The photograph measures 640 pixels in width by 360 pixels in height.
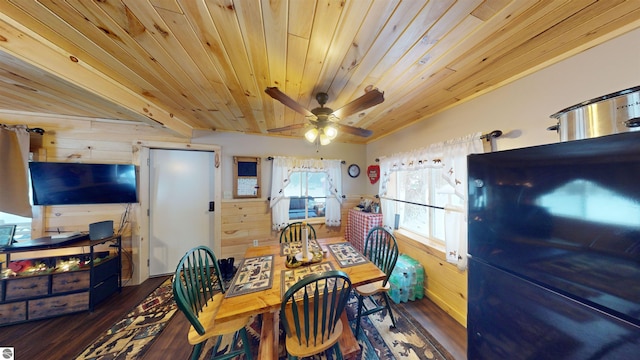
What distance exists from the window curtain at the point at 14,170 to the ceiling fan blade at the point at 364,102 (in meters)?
3.43

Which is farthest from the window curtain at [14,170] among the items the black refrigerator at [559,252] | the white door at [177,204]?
the black refrigerator at [559,252]

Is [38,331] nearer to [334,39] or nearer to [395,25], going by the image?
[334,39]

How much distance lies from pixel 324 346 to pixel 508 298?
40.6 inches

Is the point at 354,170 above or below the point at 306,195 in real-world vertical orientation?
above

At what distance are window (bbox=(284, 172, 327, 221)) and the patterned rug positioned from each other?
1625 millimetres

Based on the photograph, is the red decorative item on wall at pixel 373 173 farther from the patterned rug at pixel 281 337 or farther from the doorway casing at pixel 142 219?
the doorway casing at pixel 142 219

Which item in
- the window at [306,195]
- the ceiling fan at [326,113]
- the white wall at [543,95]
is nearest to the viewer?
the white wall at [543,95]

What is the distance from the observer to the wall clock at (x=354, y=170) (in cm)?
352

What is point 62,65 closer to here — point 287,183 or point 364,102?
point 364,102

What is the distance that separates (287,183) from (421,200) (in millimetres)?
2040

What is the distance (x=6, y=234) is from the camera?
191 cm

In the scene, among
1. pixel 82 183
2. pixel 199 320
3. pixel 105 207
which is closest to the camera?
pixel 199 320

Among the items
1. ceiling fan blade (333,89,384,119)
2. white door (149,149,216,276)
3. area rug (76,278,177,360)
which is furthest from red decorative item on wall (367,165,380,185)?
area rug (76,278,177,360)

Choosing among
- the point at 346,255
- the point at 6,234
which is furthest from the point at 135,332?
the point at 346,255
